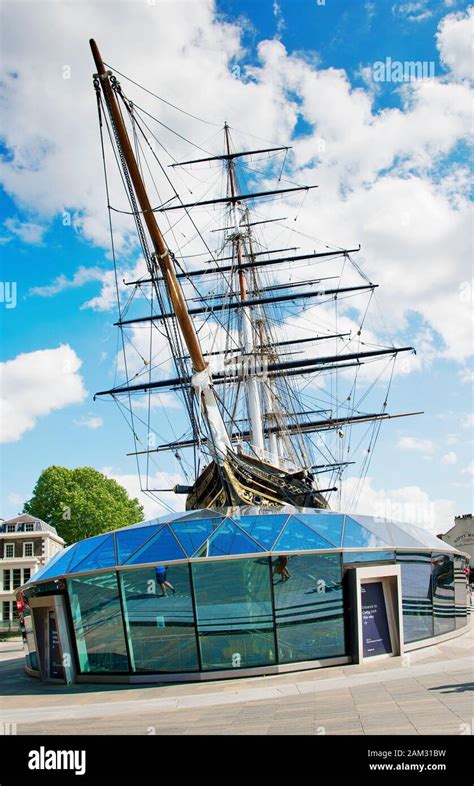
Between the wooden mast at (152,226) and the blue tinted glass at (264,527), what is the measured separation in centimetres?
764

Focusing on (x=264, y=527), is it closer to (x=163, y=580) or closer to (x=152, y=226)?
(x=163, y=580)

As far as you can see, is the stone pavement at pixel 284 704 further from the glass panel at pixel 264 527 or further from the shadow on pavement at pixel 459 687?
the glass panel at pixel 264 527

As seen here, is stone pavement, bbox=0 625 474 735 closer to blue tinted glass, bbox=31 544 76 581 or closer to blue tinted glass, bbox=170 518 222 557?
blue tinted glass, bbox=31 544 76 581

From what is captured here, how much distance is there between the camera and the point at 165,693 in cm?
1491

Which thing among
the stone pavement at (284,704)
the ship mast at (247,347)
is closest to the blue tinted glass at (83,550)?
the stone pavement at (284,704)

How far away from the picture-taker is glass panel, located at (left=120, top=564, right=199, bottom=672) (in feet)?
54.0

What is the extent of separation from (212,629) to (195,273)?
32422mm

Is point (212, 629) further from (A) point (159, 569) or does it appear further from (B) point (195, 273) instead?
(B) point (195, 273)

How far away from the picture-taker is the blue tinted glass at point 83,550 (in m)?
18.3

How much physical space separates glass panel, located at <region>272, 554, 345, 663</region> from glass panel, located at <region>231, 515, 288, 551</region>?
26.3 inches

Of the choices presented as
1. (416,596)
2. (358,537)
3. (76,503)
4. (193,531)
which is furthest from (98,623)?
(76,503)

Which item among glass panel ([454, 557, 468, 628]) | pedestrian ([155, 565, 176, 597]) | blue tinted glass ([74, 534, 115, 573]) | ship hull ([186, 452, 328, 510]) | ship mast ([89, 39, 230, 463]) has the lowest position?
glass panel ([454, 557, 468, 628])

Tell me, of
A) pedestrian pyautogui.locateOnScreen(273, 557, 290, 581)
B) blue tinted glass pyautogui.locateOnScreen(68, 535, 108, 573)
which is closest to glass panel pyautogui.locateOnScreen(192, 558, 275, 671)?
pedestrian pyautogui.locateOnScreen(273, 557, 290, 581)
